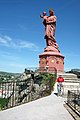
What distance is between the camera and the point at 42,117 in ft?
25.9

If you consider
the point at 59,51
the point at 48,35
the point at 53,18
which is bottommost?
the point at 59,51

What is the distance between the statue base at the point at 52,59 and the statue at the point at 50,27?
1.58 m

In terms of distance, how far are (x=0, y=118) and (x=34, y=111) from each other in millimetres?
1965

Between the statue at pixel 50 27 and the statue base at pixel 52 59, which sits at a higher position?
the statue at pixel 50 27

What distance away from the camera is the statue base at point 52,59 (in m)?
30.7

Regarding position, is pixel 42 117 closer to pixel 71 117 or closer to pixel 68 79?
Answer: pixel 71 117

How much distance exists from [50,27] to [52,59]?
589cm

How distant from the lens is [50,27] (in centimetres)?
3325

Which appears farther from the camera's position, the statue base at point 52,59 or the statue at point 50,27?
the statue at point 50,27

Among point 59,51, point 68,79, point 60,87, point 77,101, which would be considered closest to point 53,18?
point 59,51

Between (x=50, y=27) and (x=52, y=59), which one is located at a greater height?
(x=50, y=27)

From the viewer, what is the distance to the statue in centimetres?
3291

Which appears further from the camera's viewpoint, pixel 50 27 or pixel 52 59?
pixel 50 27

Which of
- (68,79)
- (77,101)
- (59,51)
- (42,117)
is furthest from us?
(59,51)
